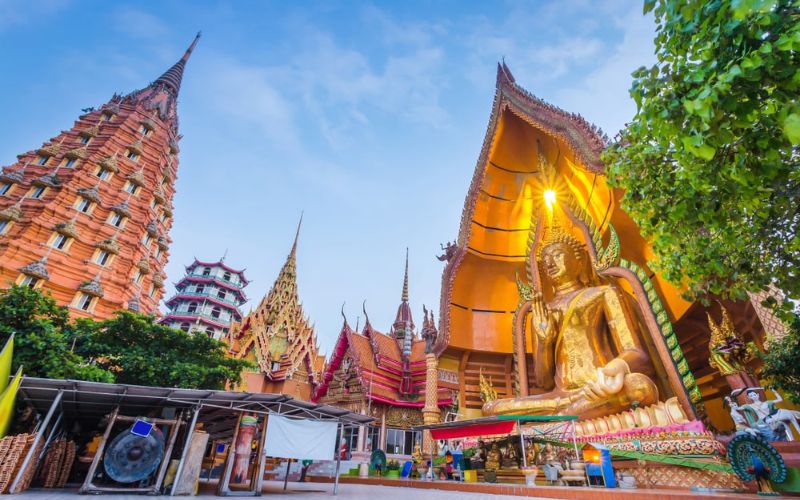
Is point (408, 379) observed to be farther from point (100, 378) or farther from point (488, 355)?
point (100, 378)

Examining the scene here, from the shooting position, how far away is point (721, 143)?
275cm

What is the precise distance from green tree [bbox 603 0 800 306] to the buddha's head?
595 cm

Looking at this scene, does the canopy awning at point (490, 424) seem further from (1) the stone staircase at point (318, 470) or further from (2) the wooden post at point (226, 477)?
(1) the stone staircase at point (318, 470)

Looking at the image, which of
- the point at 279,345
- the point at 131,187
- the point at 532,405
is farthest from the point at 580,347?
the point at 131,187

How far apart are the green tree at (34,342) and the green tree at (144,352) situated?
1.99 m

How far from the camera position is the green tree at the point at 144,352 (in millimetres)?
12656

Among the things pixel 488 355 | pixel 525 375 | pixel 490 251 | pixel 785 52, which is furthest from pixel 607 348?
pixel 785 52

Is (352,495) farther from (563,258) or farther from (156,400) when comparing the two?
(563,258)

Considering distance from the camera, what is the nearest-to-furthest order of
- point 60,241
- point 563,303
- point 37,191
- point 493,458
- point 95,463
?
point 95,463 < point 493,458 < point 563,303 < point 60,241 < point 37,191

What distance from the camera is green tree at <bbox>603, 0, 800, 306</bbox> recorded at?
2.40 metres

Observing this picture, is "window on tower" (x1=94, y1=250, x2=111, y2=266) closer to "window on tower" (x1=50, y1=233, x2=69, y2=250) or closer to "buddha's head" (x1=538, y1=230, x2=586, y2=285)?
"window on tower" (x1=50, y1=233, x2=69, y2=250)

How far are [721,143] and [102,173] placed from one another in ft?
93.9

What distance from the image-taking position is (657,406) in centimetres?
712

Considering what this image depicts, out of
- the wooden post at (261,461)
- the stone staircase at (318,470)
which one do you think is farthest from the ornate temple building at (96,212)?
the wooden post at (261,461)
